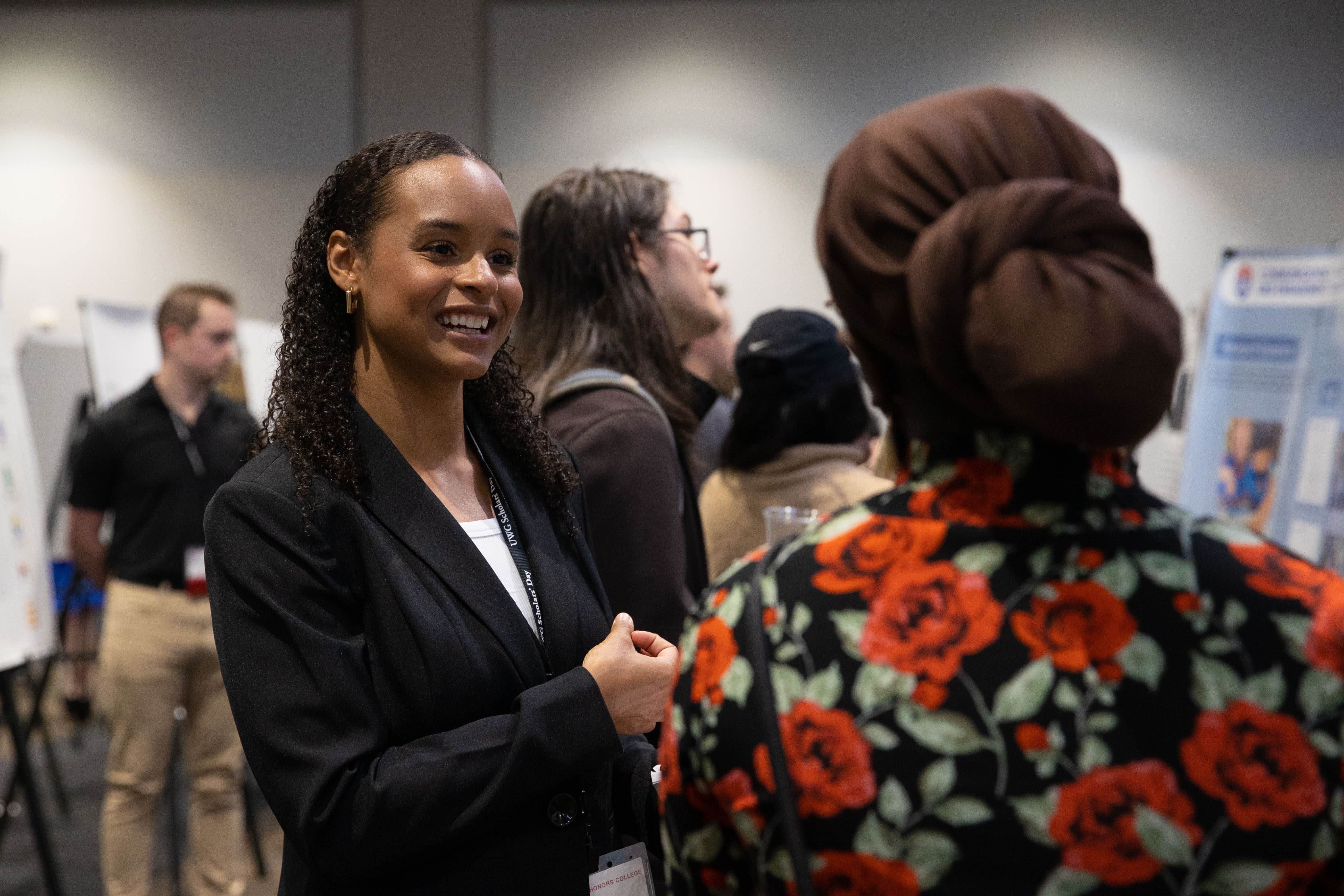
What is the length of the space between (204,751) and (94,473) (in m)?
0.98

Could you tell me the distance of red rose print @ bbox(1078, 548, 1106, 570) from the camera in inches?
27.5

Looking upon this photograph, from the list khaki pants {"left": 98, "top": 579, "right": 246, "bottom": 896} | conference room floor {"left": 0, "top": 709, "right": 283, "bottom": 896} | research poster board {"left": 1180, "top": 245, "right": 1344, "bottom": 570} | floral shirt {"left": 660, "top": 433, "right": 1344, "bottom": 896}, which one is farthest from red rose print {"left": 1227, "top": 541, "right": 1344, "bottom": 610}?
conference room floor {"left": 0, "top": 709, "right": 283, "bottom": 896}

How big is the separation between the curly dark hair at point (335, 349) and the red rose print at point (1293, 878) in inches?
38.6

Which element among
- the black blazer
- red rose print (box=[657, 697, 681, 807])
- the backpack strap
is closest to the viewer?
red rose print (box=[657, 697, 681, 807])

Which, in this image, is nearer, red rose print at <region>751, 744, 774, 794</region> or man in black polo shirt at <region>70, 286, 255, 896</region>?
Result: red rose print at <region>751, 744, 774, 794</region>

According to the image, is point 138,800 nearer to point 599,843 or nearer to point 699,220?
point 599,843

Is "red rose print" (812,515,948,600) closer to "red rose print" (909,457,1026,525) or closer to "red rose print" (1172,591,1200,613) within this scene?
"red rose print" (909,457,1026,525)

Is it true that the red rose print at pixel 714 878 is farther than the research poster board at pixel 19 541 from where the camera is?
No

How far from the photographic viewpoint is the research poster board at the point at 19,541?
274 cm

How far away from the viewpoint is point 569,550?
1.50 m

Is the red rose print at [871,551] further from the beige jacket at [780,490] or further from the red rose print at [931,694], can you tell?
the beige jacket at [780,490]

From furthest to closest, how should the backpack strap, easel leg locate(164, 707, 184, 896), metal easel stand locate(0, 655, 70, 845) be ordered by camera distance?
metal easel stand locate(0, 655, 70, 845)
easel leg locate(164, 707, 184, 896)
the backpack strap

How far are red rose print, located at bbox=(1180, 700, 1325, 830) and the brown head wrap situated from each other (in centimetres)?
18

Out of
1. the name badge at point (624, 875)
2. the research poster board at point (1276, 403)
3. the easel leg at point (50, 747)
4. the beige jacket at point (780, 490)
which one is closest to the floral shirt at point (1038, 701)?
the name badge at point (624, 875)
